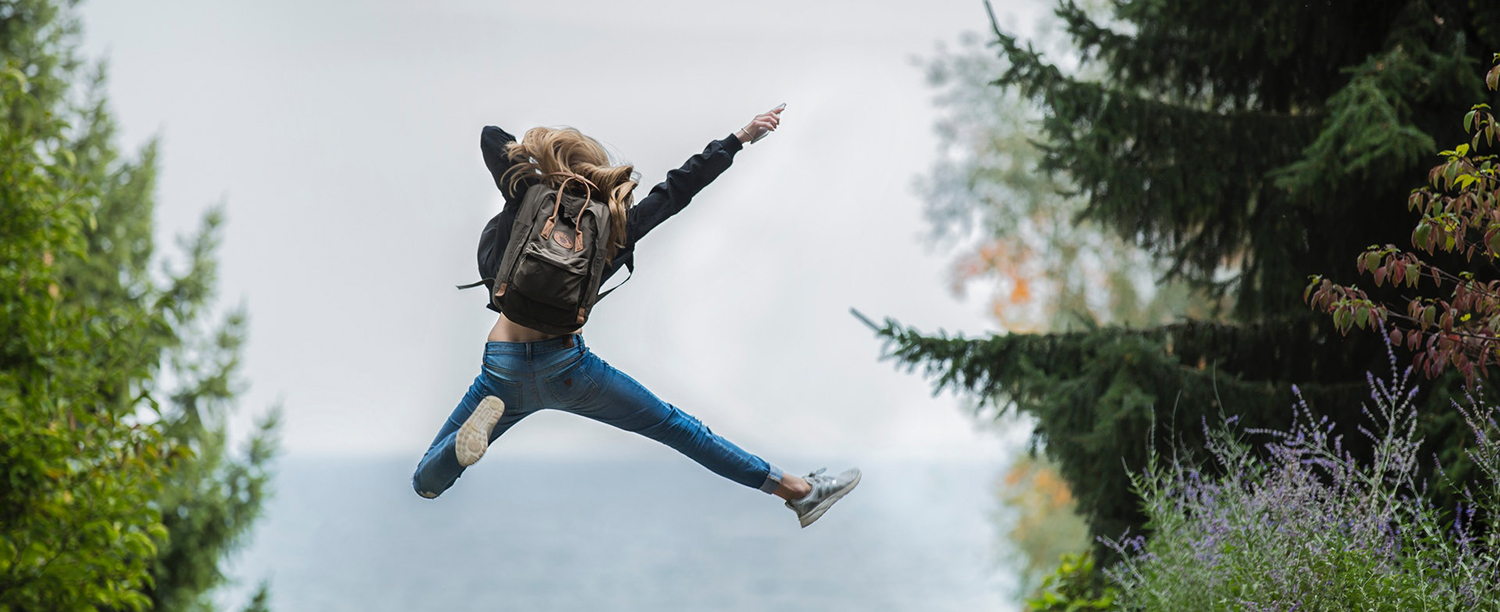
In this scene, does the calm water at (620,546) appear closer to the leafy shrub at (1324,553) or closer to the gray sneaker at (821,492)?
the leafy shrub at (1324,553)

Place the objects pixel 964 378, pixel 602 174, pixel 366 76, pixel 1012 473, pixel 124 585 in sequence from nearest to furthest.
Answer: pixel 602 174 < pixel 124 585 < pixel 964 378 < pixel 1012 473 < pixel 366 76

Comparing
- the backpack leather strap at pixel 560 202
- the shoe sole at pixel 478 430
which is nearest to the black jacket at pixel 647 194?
the backpack leather strap at pixel 560 202

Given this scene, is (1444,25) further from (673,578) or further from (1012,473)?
(673,578)

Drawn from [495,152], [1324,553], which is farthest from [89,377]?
[1324,553]

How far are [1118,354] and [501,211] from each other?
8.94ft

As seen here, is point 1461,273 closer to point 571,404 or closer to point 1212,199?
point 1212,199

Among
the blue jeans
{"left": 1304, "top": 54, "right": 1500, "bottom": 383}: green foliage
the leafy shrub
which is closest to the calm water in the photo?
the leafy shrub

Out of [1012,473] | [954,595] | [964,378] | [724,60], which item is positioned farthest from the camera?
[954,595]

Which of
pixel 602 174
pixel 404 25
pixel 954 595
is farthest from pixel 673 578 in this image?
pixel 602 174

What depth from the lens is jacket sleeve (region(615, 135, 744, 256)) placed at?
298 cm

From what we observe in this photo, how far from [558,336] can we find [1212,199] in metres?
3.40

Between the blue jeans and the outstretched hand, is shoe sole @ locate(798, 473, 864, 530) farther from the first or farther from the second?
the outstretched hand

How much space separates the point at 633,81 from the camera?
10008mm

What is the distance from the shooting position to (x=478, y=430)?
2.82 m
